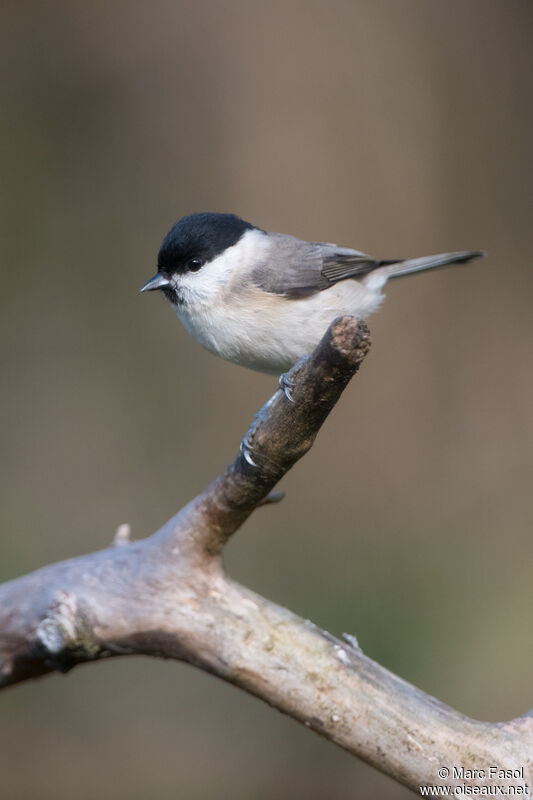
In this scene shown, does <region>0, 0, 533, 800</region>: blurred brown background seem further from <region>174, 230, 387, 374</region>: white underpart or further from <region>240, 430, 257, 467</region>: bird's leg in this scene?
<region>240, 430, 257, 467</region>: bird's leg

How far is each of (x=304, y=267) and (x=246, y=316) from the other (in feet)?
Result: 1.14

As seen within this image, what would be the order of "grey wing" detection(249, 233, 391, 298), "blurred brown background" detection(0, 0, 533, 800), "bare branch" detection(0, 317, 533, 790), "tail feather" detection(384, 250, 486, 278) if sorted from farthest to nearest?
"blurred brown background" detection(0, 0, 533, 800) < "tail feather" detection(384, 250, 486, 278) < "grey wing" detection(249, 233, 391, 298) < "bare branch" detection(0, 317, 533, 790)

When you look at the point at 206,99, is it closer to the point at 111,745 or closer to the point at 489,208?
the point at 489,208

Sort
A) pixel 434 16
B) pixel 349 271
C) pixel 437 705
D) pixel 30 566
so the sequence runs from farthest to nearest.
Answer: pixel 434 16 → pixel 30 566 → pixel 349 271 → pixel 437 705

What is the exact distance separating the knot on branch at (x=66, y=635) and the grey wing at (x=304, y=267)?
1067 mm

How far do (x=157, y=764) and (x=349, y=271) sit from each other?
2490mm

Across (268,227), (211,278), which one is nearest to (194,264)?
(211,278)

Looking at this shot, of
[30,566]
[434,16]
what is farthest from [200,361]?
[434,16]

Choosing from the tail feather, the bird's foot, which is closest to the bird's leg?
the bird's foot

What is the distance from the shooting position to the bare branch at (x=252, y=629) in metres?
1.71

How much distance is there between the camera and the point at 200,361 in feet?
14.6

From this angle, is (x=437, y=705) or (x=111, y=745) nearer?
(x=437, y=705)

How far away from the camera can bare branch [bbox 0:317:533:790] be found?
1706mm

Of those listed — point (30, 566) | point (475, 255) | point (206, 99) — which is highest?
point (206, 99)
